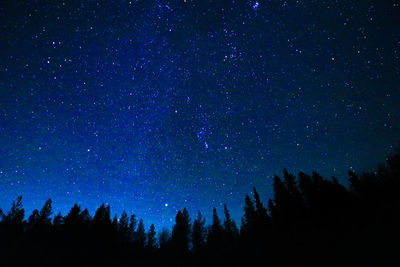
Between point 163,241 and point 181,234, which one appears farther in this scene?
point 163,241

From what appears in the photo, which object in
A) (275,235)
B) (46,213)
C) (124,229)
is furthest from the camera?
(124,229)

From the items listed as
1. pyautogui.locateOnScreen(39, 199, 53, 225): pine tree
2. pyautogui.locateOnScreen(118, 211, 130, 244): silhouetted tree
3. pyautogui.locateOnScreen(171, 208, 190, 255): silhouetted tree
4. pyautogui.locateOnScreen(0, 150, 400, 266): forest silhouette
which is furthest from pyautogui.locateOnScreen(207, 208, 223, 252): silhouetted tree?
pyautogui.locateOnScreen(39, 199, 53, 225): pine tree

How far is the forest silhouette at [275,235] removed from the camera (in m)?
24.2

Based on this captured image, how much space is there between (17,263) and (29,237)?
32.7 ft

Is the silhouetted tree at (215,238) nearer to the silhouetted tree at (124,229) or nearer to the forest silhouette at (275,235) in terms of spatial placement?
the forest silhouette at (275,235)

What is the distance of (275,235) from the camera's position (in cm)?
3484

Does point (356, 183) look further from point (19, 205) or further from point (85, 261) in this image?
point (19, 205)

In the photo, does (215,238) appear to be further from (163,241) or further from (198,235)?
(163,241)

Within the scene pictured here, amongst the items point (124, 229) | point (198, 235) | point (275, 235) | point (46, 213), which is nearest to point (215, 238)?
point (198, 235)

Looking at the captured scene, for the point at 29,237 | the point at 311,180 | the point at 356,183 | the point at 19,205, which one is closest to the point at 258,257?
the point at 311,180

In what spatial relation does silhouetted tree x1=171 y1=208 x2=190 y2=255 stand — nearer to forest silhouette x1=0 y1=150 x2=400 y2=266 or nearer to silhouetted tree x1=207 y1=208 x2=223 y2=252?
forest silhouette x1=0 y1=150 x2=400 y2=266

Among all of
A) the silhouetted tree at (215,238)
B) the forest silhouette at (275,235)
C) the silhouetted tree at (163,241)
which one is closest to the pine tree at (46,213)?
the forest silhouette at (275,235)

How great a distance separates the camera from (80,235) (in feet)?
143

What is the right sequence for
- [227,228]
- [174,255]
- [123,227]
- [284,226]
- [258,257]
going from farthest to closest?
[123,227], [227,228], [174,255], [284,226], [258,257]
